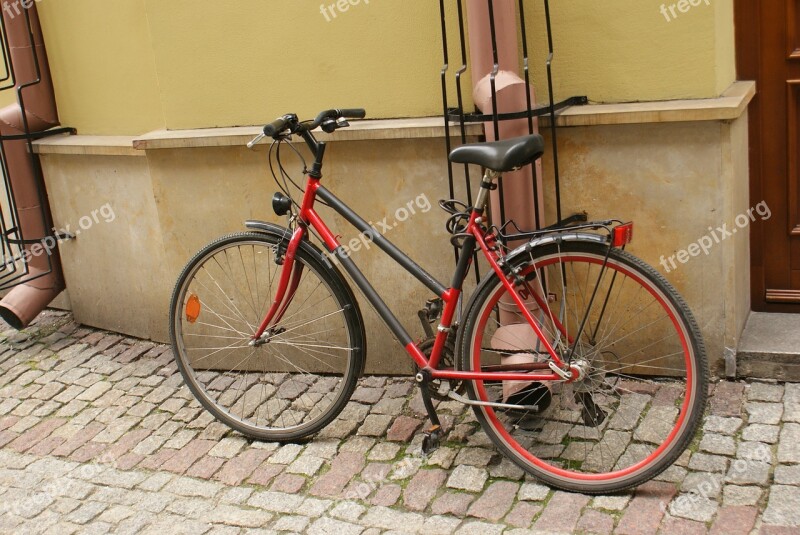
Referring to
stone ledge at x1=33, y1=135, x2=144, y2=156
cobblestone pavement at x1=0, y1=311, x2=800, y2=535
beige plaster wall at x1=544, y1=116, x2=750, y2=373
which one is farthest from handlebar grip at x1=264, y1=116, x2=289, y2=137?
stone ledge at x1=33, y1=135, x2=144, y2=156

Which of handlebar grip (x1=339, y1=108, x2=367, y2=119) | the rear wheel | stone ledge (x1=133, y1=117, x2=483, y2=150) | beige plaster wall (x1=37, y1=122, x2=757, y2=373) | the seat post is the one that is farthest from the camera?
stone ledge (x1=133, y1=117, x2=483, y2=150)

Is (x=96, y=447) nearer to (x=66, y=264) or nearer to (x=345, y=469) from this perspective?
(x=345, y=469)

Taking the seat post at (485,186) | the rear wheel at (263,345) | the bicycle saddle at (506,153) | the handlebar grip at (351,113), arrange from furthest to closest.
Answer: the rear wheel at (263,345) < the handlebar grip at (351,113) < the seat post at (485,186) < the bicycle saddle at (506,153)

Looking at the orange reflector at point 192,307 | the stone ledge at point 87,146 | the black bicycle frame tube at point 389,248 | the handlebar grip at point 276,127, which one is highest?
the handlebar grip at point 276,127

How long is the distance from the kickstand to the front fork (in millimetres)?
810

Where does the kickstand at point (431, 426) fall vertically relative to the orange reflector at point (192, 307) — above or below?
below

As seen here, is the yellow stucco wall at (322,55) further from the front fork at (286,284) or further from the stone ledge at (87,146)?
the front fork at (286,284)

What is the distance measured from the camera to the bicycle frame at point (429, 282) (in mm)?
4129

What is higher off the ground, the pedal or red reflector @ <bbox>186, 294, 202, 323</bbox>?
red reflector @ <bbox>186, 294, 202, 323</bbox>

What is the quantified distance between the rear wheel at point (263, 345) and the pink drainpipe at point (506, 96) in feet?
2.42

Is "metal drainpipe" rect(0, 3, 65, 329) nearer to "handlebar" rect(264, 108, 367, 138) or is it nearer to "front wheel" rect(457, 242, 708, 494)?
"handlebar" rect(264, 108, 367, 138)

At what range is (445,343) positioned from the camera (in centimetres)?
448

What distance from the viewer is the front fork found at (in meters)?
4.74

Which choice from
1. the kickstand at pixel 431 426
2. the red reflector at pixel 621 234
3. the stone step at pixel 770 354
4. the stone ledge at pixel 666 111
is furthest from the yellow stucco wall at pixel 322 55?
the kickstand at pixel 431 426
